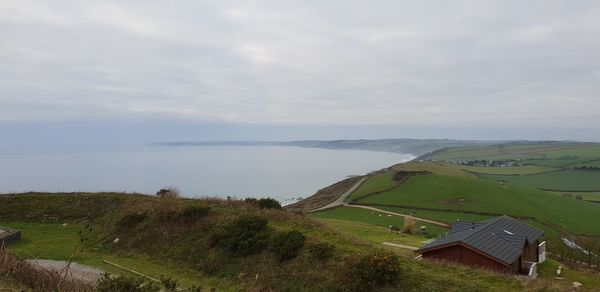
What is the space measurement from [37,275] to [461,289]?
14.4m

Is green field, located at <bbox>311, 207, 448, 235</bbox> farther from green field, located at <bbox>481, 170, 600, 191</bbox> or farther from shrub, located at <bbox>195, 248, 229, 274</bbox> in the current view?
green field, located at <bbox>481, 170, 600, 191</bbox>

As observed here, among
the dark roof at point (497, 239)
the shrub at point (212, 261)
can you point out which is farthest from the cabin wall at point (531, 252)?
the shrub at point (212, 261)

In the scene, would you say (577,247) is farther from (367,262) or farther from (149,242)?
(149,242)

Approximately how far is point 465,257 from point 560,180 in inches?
4114

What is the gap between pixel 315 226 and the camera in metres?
26.0

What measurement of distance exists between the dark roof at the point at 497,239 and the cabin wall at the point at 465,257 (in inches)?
13.3

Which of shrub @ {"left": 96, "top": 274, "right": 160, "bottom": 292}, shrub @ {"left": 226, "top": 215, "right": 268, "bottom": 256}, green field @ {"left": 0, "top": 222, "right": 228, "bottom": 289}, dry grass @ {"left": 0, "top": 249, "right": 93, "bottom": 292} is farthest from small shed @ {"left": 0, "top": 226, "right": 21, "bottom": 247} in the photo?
shrub @ {"left": 96, "top": 274, "right": 160, "bottom": 292}

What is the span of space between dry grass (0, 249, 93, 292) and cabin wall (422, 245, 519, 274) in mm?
18795

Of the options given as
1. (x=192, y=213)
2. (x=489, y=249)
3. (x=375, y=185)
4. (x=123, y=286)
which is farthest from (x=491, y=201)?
(x=123, y=286)

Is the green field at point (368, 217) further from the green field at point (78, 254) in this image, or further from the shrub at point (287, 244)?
the green field at point (78, 254)

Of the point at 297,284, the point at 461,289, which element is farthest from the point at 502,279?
the point at 297,284

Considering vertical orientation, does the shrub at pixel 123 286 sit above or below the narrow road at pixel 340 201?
above

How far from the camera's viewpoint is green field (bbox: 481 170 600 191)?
99.9 meters

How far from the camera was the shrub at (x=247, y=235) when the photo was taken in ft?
73.5
